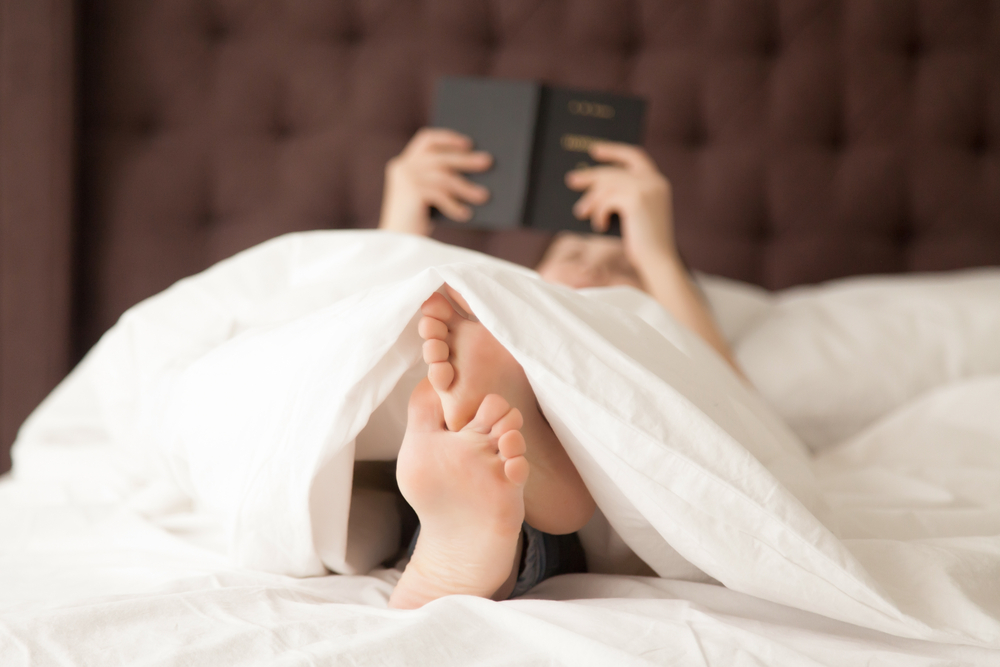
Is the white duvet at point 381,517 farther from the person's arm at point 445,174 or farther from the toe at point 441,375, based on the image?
the person's arm at point 445,174

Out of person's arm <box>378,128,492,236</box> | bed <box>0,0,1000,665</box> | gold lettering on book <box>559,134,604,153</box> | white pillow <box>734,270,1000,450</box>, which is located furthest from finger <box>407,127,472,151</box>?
white pillow <box>734,270,1000,450</box>

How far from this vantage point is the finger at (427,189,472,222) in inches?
34.5

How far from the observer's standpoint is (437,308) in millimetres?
424

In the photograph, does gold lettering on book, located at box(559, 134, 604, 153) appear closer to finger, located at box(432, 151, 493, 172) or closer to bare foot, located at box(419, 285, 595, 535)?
finger, located at box(432, 151, 493, 172)

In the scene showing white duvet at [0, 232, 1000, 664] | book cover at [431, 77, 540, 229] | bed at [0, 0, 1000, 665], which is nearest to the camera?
white duvet at [0, 232, 1000, 664]

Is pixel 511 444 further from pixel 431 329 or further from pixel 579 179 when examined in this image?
pixel 579 179

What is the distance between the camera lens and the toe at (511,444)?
0.39 m

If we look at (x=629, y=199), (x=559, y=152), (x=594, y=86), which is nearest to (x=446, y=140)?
(x=559, y=152)

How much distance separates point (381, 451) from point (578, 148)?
0.53 m

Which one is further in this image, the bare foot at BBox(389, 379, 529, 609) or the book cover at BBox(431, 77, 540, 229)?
the book cover at BBox(431, 77, 540, 229)

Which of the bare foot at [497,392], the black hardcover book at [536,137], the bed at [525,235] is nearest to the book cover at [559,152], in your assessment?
the black hardcover book at [536,137]

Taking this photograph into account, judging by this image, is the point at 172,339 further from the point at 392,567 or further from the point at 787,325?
the point at 787,325

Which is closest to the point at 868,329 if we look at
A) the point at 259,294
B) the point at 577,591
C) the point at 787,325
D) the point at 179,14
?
the point at 787,325

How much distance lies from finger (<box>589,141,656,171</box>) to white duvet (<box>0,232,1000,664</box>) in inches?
13.4
